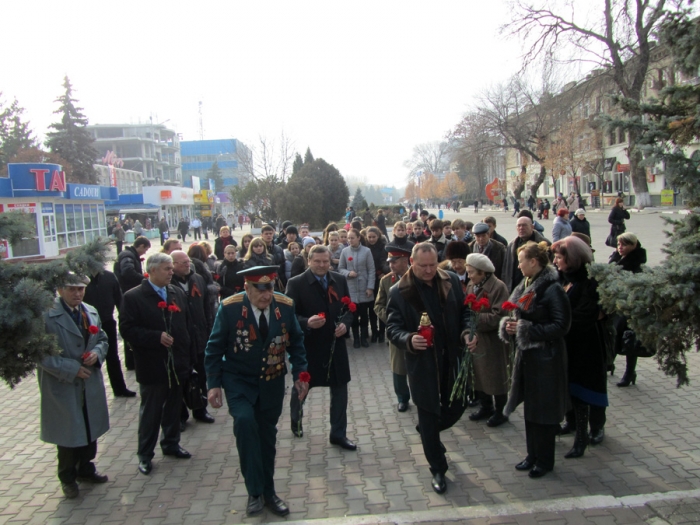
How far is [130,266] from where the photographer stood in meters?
7.66

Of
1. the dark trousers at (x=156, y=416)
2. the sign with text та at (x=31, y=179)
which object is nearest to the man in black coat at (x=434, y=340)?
the dark trousers at (x=156, y=416)

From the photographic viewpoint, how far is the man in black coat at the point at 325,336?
5227 millimetres

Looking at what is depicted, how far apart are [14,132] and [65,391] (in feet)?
230

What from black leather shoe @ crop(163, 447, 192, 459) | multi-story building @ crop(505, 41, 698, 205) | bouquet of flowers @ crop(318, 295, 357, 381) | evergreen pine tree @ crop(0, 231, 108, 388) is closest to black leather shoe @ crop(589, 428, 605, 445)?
bouquet of flowers @ crop(318, 295, 357, 381)

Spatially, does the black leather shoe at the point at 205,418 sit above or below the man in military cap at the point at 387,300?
below

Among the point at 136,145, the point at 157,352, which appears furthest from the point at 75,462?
the point at 136,145

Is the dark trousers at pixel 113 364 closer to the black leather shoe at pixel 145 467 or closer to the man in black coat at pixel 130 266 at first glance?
the man in black coat at pixel 130 266

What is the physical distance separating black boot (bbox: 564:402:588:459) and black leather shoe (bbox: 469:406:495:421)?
1.12 meters

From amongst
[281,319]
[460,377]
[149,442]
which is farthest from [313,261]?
[149,442]

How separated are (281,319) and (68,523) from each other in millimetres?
2243

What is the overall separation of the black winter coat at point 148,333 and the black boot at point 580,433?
3.70 m

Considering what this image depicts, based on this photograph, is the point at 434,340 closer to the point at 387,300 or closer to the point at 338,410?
the point at 338,410

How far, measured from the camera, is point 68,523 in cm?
411

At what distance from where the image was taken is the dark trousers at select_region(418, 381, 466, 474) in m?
4.29
